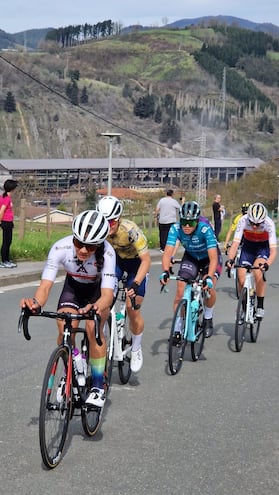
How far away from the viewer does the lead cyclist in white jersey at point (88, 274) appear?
16.7 feet

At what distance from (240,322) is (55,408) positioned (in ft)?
14.7

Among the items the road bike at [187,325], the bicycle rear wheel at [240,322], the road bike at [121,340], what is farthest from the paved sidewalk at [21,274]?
the road bike at [121,340]

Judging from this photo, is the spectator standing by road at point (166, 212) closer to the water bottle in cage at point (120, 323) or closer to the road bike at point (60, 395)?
the water bottle in cage at point (120, 323)

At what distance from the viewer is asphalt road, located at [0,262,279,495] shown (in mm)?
4621

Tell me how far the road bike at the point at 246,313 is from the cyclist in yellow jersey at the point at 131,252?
1.92 m

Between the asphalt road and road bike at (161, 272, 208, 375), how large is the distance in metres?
0.17

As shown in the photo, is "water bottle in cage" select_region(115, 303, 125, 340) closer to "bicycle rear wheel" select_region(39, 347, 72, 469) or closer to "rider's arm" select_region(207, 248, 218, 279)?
"rider's arm" select_region(207, 248, 218, 279)

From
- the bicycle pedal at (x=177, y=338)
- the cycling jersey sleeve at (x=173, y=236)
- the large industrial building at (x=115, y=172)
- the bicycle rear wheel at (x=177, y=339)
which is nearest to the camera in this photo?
the bicycle rear wheel at (x=177, y=339)

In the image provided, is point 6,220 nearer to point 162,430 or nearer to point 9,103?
point 162,430

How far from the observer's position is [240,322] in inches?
348

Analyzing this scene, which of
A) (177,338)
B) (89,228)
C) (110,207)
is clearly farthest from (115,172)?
(89,228)

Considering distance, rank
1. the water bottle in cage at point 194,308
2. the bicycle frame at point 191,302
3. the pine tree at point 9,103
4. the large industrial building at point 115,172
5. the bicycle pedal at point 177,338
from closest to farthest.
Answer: the bicycle pedal at point 177,338 → the bicycle frame at point 191,302 → the water bottle in cage at point 194,308 → the large industrial building at point 115,172 → the pine tree at point 9,103

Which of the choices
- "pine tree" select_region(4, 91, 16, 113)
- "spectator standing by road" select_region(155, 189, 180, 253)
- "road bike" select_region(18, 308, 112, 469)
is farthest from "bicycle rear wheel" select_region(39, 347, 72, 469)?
"pine tree" select_region(4, 91, 16, 113)

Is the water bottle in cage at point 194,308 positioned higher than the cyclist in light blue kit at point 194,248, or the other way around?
the cyclist in light blue kit at point 194,248
